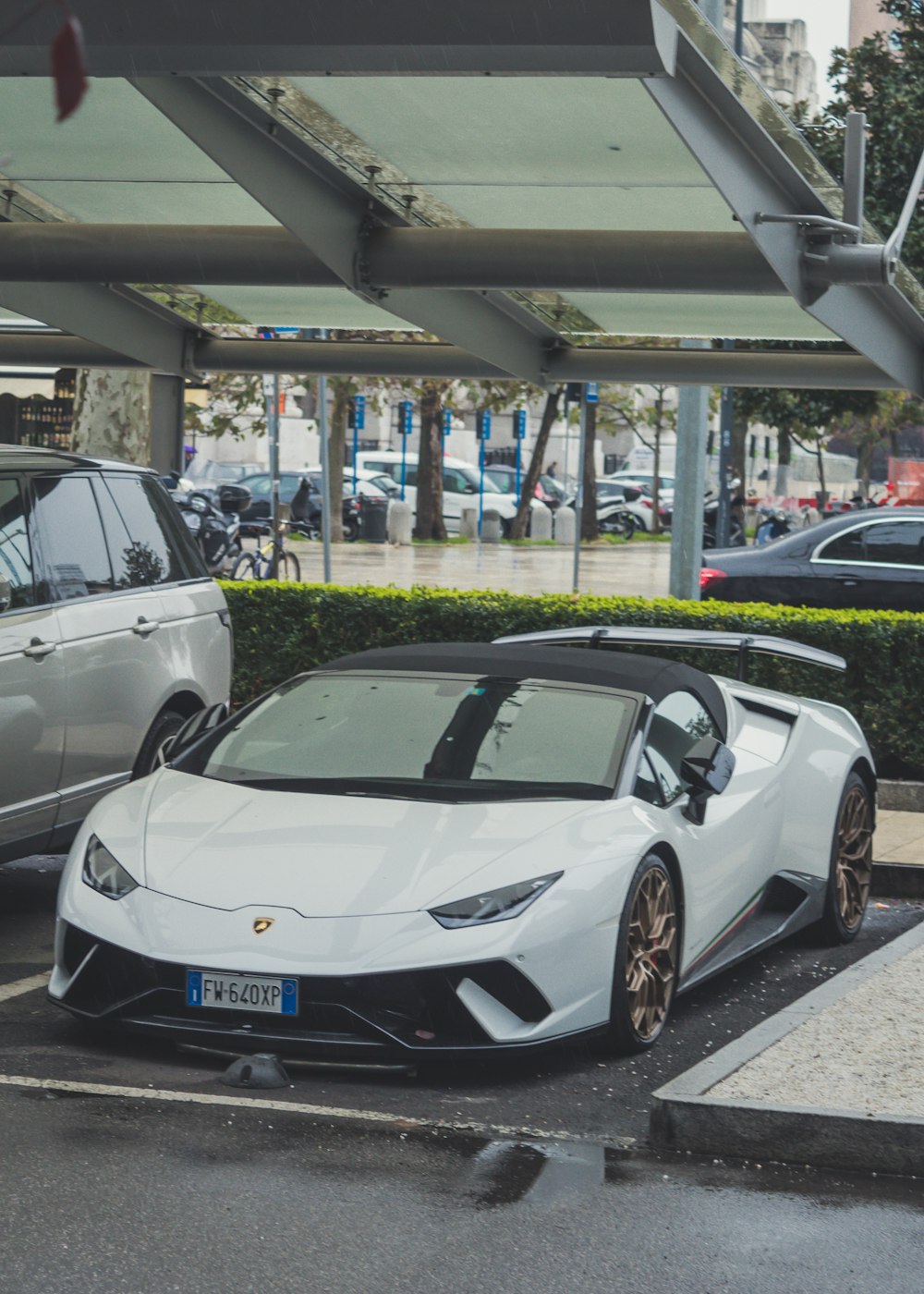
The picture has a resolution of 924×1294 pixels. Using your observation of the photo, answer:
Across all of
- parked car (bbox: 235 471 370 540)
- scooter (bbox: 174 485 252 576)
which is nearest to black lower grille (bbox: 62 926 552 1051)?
scooter (bbox: 174 485 252 576)

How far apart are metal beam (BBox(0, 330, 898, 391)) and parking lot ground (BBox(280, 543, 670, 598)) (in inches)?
446

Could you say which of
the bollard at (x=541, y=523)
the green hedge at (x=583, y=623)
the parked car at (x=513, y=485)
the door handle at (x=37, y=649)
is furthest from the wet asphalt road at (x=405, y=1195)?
the parked car at (x=513, y=485)

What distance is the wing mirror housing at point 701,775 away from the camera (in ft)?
21.2

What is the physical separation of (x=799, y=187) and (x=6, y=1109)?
5.49m

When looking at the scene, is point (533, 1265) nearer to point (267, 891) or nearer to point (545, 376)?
point (267, 891)

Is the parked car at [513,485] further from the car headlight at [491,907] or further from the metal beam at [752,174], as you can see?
the car headlight at [491,907]

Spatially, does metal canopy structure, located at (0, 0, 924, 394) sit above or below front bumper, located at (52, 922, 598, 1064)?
above

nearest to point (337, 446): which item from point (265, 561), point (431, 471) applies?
point (431, 471)

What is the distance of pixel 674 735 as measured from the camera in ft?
22.3

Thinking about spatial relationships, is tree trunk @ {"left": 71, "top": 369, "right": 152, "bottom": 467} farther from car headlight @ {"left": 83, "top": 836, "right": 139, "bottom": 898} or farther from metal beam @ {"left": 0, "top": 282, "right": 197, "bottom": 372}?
car headlight @ {"left": 83, "top": 836, "right": 139, "bottom": 898}

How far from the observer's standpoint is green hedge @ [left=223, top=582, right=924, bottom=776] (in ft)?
36.2

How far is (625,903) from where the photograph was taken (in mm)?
5750

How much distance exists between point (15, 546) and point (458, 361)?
488 cm

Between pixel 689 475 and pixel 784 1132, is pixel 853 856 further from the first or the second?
pixel 689 475
